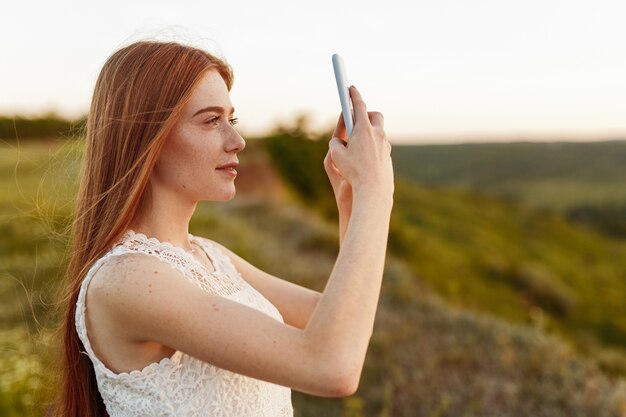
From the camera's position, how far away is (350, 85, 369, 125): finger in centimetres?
166

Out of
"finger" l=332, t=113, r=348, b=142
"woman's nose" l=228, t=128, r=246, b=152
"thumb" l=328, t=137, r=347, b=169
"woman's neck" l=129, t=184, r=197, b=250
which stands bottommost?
"woman's neck" l=129, t=184, r=197, b=250

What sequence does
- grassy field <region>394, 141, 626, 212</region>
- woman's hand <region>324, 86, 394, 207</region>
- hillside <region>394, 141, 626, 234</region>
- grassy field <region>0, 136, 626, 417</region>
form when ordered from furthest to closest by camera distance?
grassy field <region>394, 141, 626, 212</region> < hillside <region>394, 141, 626, 234</region> < grassy field <region>0, 136, 626, 417</region> < woman's hand <region>324, 86, 394, 207</region>

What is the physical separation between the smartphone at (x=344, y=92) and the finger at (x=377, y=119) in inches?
2.0

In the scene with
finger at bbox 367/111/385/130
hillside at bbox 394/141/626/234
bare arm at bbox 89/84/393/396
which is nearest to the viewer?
bare arm at bbox 89/84/393/396

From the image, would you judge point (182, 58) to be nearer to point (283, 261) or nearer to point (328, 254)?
point (283, 261)

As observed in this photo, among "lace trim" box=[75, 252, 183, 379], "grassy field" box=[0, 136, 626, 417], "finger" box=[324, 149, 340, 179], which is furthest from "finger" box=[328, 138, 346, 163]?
"grassy field" box=[0, 136, 626, 417]

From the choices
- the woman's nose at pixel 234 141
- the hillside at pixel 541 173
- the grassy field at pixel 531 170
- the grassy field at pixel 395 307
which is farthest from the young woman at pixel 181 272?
the grassy field at pixel 531 170

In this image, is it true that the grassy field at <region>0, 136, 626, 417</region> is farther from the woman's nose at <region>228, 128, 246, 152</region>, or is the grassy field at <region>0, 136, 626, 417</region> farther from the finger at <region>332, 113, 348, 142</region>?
the finger at <region>332, 113, 348, 142</region>

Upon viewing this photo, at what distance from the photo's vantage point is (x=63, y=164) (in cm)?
226

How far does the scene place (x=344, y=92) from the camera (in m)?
1.71

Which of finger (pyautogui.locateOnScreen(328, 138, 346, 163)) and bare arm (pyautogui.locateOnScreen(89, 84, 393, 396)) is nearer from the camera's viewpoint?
bare arm (pyautogui.locateOnScreen(89, 84, 393, 396))

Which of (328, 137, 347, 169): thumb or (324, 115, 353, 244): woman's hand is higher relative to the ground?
(328, 137, 347, 169): thumb

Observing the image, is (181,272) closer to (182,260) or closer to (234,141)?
(182,260)

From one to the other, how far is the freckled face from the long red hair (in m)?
0.04
